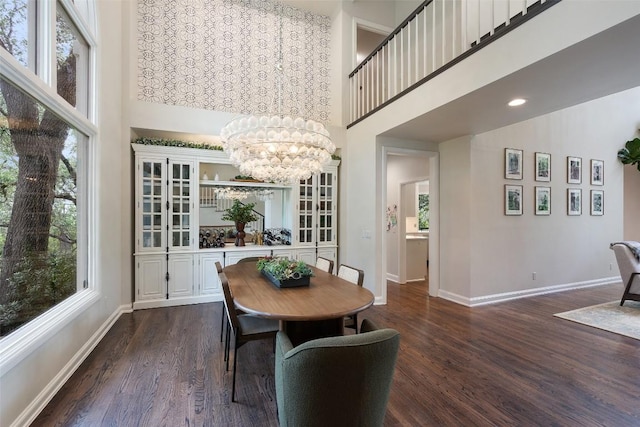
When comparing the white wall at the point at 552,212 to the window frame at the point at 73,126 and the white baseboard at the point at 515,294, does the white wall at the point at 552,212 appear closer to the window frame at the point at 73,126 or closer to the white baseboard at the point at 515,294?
the white baseboard at the point at 515,294

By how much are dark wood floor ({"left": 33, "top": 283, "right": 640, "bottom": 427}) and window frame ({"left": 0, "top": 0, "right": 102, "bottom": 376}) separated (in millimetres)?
543

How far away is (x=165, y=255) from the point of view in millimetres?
4293

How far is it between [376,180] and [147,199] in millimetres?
3431

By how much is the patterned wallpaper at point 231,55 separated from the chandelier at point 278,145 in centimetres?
237

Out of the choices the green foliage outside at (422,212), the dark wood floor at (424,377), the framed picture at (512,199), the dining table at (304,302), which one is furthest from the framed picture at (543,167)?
the dining table at (304,302)

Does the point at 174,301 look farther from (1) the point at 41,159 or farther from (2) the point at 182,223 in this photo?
(1) the point at 41,159

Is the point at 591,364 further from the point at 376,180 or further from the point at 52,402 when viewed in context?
the point at 52,402

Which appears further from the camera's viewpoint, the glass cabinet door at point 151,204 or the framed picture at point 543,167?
the framed picture at point 543,167

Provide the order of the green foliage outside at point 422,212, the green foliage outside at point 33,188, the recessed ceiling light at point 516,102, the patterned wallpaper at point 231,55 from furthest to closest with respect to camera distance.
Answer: the green foliage outside at point 422,212 < the patterned wallpaper at point 231,55 < the recessed ceiling light at point 516,102 < the green foliage outside at point 33,188

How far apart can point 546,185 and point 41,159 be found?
22.1 feet

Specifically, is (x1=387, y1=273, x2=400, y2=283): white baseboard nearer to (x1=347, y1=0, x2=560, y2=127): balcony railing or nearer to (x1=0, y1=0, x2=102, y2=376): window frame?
(x1=347, y1=0, x2=560, y2=127): balcony railing

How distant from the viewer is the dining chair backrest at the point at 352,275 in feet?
8.91

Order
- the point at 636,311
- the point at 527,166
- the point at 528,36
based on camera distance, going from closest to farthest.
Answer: the point at 528,36
the point at 636,311
the point at 527,166

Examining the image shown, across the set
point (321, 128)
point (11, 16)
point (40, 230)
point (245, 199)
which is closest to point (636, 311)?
point (321, 128)
